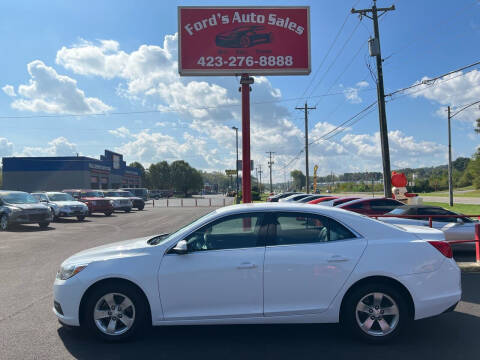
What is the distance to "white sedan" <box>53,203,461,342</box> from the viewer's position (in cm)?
404

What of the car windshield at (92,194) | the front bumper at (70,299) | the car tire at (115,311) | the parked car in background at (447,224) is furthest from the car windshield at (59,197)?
the car tire at (115,311)

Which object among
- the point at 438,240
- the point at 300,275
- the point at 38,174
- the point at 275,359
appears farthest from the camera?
the point at 38,174

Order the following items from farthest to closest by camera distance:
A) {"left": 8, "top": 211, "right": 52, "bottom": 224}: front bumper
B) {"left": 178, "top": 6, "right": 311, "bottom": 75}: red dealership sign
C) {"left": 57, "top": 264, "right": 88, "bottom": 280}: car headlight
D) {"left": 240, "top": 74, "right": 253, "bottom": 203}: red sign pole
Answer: {"left": 8, "top": 211, "right": 52, "bottom": 224}: front bumper
{"left": 178, "top": 6, "right": 311, "bottom": 75}: red dealership sign
{"left": 240, "top": 74, "right": 253, "bottom": 203}: red sign pole
{"left": 57, "top": 264, "right": 88, "bottom": 280}: car headlight

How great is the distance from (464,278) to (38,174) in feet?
206

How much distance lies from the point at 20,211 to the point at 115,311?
14.0m

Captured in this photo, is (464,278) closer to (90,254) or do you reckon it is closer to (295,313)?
(295,313)

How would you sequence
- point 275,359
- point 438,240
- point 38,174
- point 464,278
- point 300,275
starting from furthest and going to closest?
point 38,174
point 464,278
point 438,240
point 300,275
point 275,359

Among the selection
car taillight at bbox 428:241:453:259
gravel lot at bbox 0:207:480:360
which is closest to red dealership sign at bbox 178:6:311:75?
gravel lot at bbox 0:207:480:360

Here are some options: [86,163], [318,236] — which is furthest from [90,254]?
[86,163]

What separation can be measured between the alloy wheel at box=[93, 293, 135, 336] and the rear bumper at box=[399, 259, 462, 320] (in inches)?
119

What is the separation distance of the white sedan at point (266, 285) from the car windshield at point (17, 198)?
14.5 m

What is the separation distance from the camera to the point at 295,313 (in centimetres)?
406

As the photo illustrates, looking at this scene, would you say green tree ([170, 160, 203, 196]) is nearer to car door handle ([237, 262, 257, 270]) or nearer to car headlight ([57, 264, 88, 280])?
car headlight ([57, 264, 88, 280])

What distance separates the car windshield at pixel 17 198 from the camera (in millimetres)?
16438
